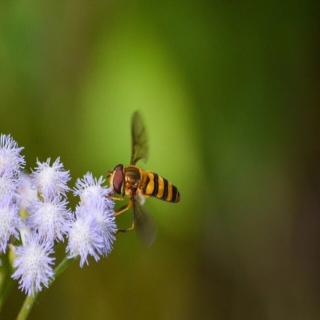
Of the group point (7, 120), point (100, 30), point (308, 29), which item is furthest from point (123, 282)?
point (308, 29)

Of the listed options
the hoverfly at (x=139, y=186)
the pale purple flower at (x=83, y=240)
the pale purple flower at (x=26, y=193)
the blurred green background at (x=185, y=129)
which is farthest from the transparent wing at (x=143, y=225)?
the blurred green background at (x=185, y=129)

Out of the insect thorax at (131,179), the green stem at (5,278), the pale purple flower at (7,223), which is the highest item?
the insect thorax at (131,179)

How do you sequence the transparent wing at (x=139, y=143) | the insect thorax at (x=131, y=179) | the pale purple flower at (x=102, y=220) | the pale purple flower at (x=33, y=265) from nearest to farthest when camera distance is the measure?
1. the pale purple flower at (x=33, y=265)
2. the pale purple flower at (x=102, y=220)
3. the insect thorax at (x=131, y=179)
4. the transparent wing at (x=139, y=143)

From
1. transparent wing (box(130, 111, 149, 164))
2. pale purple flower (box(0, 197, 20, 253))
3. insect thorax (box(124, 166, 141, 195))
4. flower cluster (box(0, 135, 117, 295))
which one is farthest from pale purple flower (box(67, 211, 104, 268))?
transparent wing (box(130, 111, 149, 164))

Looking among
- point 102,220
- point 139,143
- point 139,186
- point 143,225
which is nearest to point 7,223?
point 102,220

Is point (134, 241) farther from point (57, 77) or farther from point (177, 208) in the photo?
point (57, 77)

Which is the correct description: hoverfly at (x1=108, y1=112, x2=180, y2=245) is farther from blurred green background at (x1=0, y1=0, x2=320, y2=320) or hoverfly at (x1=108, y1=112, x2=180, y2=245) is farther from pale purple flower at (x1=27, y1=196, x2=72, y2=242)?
blurred green background at (x1=0, y1=0, x2=320, y2=320)

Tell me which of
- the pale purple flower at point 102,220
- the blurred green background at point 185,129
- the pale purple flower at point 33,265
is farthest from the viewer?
the blurred green background at point 185,129

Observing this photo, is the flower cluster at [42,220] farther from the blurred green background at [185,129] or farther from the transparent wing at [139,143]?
the blurred green background at [185,129]
